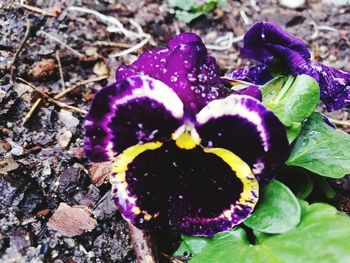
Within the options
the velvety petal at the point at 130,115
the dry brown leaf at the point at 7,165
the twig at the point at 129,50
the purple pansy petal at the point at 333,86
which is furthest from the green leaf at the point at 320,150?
the twig at the point at 129,50

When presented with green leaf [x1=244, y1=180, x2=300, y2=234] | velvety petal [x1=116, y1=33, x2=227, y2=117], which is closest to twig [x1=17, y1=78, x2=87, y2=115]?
velvety petal [x1=116, y1=33, x2=227, y2=117]

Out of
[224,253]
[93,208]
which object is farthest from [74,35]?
[224,253]

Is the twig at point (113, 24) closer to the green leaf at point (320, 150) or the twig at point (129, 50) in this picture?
the twig at point (129, 50)

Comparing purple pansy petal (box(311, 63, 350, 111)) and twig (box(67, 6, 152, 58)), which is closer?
purple pansy petal (box(311, 63, 350, 111))

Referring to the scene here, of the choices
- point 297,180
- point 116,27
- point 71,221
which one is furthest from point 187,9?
point 71,221

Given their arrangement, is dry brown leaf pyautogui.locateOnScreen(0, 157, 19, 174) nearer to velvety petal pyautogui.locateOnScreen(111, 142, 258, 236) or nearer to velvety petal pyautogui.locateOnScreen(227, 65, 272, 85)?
velvety petal pyautogui.locateOnScreen(111, 142, 258, 236)

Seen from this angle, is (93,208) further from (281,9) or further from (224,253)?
(281,9)

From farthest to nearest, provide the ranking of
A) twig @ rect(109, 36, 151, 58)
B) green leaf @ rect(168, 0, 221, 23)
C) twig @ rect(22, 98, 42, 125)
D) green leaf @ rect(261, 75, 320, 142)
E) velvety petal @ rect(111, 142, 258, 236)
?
green leaf @ rect(168, 0, 221, 23) < twig @ rect(109, 36, 151, 58) < twig @ rect(22, 98, 42, 125) < green leaf @ rect(261, 75, 320, 142) < velvety petal @ rect(111, 142, 258, 236)
